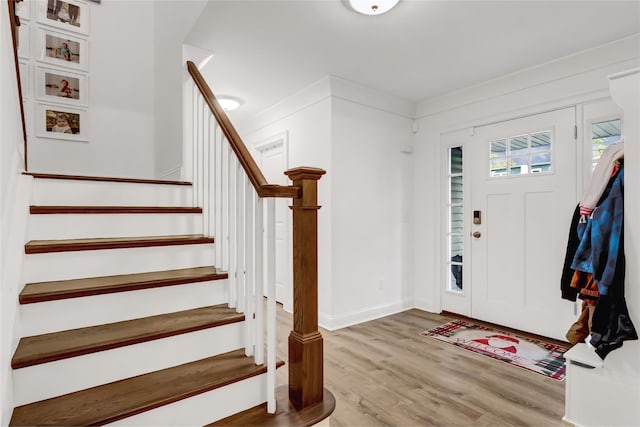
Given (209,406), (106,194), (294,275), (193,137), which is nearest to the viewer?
(209,406)

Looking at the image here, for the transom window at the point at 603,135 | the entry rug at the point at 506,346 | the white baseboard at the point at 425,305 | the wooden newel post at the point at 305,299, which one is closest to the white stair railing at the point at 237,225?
the wooden newel post at the point at 305,299

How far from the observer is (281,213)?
161 inches

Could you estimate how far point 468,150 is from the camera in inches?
138

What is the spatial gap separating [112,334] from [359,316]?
242 cm

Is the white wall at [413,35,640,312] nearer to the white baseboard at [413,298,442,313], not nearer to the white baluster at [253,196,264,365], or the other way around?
the white baseboard at [413,298,442,313]

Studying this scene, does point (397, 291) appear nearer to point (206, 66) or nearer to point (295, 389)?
point (295, 389)

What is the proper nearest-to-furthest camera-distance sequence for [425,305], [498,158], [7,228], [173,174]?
[7,228], [173,174], [498,158], [425,305]

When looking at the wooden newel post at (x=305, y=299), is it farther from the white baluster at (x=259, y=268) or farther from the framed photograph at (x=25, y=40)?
the framed photograph at (x=25, y=40)

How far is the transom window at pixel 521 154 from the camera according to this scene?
2.98 m

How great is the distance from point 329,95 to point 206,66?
1148 millimetres

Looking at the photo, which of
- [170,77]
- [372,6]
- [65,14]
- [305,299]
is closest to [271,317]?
[305,299]

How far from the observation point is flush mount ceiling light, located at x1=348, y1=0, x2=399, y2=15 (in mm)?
2082

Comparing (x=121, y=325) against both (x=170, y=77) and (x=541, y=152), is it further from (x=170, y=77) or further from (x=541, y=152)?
(x=541, y=152)

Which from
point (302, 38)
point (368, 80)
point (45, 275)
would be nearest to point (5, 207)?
point (45, 275)
